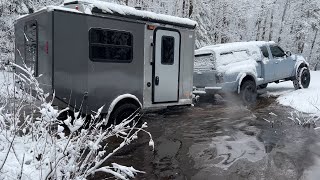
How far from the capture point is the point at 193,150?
20.9 feet

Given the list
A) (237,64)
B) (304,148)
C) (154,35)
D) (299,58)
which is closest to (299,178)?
(304,148)

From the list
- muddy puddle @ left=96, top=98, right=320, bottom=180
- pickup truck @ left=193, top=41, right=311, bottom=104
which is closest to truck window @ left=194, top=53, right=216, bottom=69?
pickup truck @ left=193, top=41, right=311, bottom=104

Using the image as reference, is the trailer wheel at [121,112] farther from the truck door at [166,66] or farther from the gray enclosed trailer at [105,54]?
the truck door at [166,66]

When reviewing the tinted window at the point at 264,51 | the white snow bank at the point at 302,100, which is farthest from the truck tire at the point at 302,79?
the tinted window at the point at 264,51

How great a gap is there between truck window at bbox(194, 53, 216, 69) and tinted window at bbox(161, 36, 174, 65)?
270 cm

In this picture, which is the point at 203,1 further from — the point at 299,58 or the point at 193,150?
the point at 193,150

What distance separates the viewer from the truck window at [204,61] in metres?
11.6

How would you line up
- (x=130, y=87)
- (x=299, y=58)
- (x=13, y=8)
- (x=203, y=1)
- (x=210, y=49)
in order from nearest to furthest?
(x=130, y=87) < (x=210, y=49) < (x=299, y=58) < (x=13, y=8) < (x=203, y=1)

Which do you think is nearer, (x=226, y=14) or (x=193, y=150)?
(x=193, y=150)

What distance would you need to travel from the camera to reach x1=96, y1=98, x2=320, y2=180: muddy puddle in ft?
17.2

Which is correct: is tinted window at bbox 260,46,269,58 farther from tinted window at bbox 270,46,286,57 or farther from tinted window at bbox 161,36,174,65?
tinted window at bbox 161,36,174,65

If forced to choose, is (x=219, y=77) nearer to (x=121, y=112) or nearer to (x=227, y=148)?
(x=121, y=112)

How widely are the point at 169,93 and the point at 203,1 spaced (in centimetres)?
2217

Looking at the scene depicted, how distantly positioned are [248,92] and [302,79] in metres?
3.61
